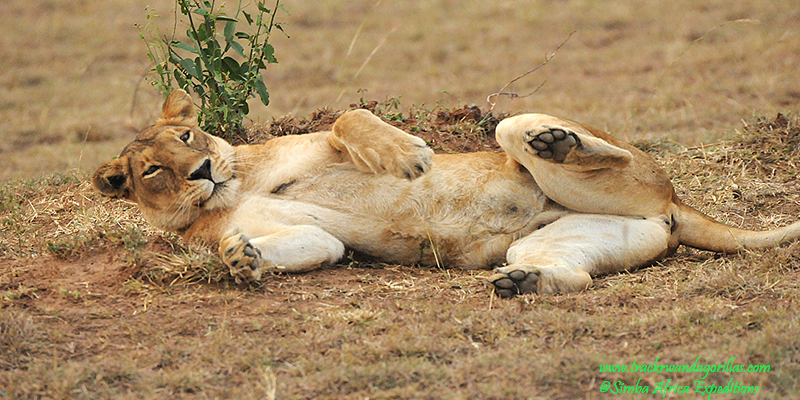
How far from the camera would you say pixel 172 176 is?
4.04 metres

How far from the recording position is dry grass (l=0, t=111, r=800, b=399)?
9.14 feet

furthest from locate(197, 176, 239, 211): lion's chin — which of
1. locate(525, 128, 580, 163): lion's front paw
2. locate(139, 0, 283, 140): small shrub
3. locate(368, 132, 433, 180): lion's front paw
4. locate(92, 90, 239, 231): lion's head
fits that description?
locate(525, 128, 580, 163): lion's front paw

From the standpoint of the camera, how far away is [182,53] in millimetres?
12562

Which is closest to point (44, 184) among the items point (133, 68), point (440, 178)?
point (440, 178)

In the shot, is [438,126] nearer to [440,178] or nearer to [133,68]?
[440,178]

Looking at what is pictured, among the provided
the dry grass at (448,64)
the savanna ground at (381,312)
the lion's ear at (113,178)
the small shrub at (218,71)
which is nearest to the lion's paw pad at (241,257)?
Answer: the savanna ground at (381,312)

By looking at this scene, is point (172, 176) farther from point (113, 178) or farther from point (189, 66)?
point (189, 66)

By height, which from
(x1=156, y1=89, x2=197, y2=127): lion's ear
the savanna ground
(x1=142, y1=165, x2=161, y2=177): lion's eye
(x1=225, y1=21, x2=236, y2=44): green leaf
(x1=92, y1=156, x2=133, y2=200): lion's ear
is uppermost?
(x1=225, y1=21, x2=236, y2=44): green leaf

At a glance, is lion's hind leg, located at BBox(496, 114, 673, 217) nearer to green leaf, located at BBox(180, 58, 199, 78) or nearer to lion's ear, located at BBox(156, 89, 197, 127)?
lion's ear, located at BBox(156, 89, 197, 127)

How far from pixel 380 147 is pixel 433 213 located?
0.48 meters

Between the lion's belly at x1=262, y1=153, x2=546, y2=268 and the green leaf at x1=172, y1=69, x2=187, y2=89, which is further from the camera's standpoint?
the green leaf at x1=172, y1=69, x2=187, y2=89

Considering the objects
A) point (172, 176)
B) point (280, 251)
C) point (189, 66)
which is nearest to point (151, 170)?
point (172, 176)

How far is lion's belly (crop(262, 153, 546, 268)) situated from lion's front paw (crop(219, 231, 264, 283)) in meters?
0.55

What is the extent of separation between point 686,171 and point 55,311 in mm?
4260
